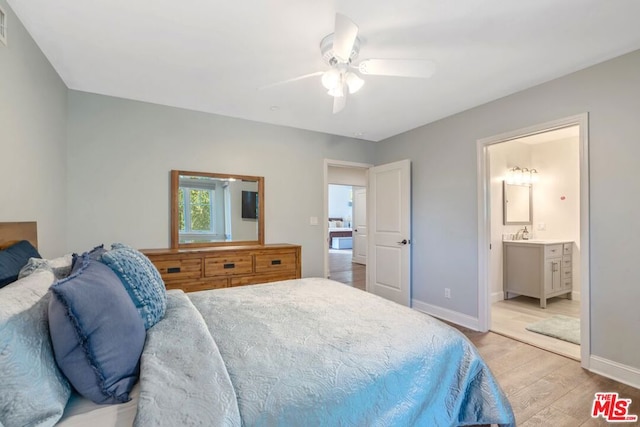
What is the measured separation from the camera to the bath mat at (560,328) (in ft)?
9.85

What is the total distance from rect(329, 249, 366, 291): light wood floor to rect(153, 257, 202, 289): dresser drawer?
119 inches

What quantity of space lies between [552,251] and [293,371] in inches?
176

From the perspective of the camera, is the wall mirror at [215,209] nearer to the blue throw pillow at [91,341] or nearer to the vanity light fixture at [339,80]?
the vanity light fixture at [339,80]

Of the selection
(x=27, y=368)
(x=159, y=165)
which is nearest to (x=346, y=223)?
(x=159, y=165)

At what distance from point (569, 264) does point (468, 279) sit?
219 cm

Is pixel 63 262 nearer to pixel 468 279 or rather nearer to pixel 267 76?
pixel 267 76

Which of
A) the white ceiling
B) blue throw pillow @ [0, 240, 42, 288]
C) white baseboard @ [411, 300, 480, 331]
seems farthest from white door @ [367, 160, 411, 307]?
blue throw pillow @ [0, 240, 42, 288]

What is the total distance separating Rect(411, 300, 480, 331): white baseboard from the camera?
10.9 feet

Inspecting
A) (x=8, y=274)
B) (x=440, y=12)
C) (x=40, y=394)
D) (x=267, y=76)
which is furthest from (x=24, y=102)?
(x=440, y=12)

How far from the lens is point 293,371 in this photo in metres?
1.08

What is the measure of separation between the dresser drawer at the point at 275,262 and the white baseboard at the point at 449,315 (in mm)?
1790

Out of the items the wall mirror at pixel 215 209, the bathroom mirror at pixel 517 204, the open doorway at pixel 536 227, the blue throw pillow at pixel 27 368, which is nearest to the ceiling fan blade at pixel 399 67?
the blue throw pillow at pixel 27 368

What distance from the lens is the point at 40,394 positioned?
79 cm

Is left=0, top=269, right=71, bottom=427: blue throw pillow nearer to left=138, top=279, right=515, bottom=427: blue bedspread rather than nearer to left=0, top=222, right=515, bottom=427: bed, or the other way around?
left=0, top=222, right=515, bottom=427: bed
